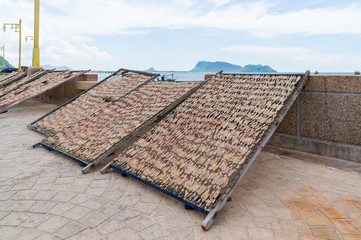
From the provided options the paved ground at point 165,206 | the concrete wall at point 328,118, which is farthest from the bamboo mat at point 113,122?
the concrete wall at point 328,118

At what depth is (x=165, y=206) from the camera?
3.41 m

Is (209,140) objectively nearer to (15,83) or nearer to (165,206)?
(165,206)

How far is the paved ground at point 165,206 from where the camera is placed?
2.85 m

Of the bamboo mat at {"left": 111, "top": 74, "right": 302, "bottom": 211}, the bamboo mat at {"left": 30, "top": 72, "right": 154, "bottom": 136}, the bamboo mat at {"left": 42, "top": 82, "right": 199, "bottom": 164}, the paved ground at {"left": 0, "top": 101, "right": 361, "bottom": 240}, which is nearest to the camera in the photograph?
the paved ground at {"left": 0, "top": 101, "right": 361, "bottom": 240}

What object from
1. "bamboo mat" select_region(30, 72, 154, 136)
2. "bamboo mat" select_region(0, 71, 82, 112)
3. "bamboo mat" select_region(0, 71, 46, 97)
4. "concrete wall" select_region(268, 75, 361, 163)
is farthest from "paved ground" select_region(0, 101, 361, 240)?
"bamboo mat" select_region(0, 71, 46, 97)

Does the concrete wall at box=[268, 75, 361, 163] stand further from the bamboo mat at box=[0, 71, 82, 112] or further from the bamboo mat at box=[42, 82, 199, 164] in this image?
the bamboo mat at box=[0, 71, 82, 112]

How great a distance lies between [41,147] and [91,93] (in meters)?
2.53

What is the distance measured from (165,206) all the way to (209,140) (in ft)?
3.86

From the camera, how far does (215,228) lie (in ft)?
9.56

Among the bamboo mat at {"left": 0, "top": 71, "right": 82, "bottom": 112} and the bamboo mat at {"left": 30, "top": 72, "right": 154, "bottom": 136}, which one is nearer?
the bamboo mat at {"left": 30, "top": 72, "right": 154, "bottom": 136}

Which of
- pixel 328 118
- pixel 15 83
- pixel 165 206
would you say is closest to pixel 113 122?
pixel 165 206

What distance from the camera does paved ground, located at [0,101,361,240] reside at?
9.35ft

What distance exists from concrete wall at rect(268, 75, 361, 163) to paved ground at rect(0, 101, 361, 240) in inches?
18.4

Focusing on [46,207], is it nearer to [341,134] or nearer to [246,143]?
[246,143]
